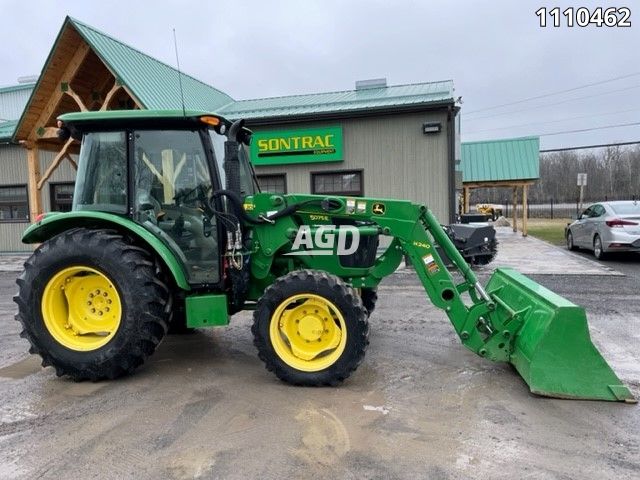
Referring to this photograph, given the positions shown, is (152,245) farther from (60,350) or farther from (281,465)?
(281,465)

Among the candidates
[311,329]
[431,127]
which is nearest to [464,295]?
[311,329]

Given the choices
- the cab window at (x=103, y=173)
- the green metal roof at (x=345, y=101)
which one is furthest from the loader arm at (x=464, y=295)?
the green metal roof at (x=345, y=101)

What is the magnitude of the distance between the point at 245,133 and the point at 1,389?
→ 10.7 ft

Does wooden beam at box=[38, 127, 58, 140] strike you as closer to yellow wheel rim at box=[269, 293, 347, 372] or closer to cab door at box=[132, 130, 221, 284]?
cab door at box=[132, 130, 221, 284]

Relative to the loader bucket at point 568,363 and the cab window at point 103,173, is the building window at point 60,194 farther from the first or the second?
the loader bucket at point 568,363

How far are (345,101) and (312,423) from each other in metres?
12.5

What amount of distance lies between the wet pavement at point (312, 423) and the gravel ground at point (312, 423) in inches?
0.4

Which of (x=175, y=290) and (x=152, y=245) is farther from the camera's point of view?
(x=175, y=290)

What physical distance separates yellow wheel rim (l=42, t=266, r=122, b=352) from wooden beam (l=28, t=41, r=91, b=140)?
9520 millimetres

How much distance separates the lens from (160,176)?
4445 millimetres

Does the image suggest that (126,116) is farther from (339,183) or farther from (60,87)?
(339,183)

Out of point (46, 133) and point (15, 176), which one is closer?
point (46, 133)

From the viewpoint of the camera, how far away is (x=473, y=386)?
4047 millimetres

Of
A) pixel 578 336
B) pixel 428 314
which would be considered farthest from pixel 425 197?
pixel 578 336
